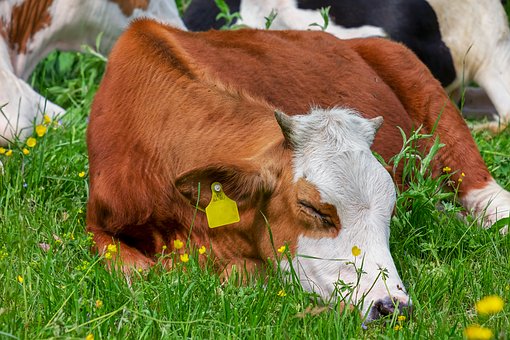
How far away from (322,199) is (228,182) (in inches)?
16.1

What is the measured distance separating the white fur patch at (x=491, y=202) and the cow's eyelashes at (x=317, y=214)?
5.38ft

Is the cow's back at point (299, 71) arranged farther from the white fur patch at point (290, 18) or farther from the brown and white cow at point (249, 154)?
the white fur patch at point (290, 18)

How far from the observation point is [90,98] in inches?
273

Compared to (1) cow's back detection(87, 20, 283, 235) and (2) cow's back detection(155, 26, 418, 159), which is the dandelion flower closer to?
(1) cow's back detection(87, 20, 283, 235)

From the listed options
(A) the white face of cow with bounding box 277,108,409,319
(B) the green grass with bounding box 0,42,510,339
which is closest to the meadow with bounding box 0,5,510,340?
(B) the green grass with bounding box 0,42,510,339

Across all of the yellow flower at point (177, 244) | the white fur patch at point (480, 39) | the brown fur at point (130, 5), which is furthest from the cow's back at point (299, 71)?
the white fur patch at point (480, 39)

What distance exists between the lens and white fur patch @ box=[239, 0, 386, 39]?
7.37 meters

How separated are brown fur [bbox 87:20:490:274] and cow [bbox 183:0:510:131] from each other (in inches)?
72.4

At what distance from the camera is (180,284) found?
3.96 m

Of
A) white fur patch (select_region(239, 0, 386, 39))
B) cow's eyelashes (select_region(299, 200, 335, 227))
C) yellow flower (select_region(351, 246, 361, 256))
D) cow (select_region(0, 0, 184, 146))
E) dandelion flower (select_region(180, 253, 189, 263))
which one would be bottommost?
white fur patch (select_region(239, 0, 386, 39))

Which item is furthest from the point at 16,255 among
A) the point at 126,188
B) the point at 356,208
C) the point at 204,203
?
the point at 356,208

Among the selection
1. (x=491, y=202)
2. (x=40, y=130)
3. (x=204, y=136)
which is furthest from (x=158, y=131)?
(x=491, y=202)

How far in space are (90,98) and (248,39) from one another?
173 centimetres

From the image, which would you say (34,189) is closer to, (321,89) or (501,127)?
(321,89)
